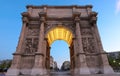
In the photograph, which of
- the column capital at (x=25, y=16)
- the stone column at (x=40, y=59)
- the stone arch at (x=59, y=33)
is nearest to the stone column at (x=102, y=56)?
the stone arch at (x=59, y=33)

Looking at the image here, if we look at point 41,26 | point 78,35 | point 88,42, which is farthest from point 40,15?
point 88,42

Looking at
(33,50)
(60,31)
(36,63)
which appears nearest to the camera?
(36,63)

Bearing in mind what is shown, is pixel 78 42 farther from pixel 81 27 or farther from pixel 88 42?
pixel 81 27

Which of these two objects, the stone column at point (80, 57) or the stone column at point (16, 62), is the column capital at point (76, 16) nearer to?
the stone column at point (80, 57)

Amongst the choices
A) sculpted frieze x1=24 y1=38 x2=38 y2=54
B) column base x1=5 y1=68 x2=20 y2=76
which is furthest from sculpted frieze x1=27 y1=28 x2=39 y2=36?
column base x1=5 y1=68 x2=20 y2=76

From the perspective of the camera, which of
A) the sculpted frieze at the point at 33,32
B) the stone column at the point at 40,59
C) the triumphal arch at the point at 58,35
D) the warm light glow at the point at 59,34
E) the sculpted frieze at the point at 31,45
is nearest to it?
the stone column at the point at 40,59

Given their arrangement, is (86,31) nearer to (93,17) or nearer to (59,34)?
(93,17)

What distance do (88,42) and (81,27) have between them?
2.21 m

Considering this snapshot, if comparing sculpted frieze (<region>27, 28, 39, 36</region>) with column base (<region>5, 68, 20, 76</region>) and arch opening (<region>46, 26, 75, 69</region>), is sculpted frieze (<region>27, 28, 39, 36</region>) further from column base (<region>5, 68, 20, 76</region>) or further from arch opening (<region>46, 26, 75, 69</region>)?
column base (<region>5, 68, 20, 76</region>)

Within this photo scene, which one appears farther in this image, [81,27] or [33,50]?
[81,27]

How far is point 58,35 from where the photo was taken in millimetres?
18922

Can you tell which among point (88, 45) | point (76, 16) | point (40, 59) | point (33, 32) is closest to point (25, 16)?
point (33, 32)

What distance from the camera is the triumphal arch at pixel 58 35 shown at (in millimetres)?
13344

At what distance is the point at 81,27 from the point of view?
53.9 ft
